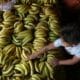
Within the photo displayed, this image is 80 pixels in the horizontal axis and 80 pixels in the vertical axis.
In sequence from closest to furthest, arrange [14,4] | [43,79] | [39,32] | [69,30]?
[69,30] → [43,79] → [39,32] → [14,4]

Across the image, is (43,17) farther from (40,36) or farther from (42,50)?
(42,50)

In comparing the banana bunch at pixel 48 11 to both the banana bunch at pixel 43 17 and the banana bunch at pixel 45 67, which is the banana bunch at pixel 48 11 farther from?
the banana bunch at pixel 45 67

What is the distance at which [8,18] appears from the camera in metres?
2.45

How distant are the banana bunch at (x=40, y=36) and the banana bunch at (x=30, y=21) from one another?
5 centimetres

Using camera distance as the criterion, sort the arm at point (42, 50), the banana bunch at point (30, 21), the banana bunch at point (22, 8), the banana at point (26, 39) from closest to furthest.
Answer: the arm at point (42, 50)
the banana at point (26, 39)
the banana bunch at point (30, 21)
the banana bunch at point (22, 8)

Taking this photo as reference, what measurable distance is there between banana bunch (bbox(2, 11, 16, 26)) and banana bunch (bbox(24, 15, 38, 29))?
10cm

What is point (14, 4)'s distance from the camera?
2580 millimetres

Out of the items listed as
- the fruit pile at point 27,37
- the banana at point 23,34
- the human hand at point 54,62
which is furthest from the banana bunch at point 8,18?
the human hand at point 54,62

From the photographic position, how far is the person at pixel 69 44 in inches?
74.7

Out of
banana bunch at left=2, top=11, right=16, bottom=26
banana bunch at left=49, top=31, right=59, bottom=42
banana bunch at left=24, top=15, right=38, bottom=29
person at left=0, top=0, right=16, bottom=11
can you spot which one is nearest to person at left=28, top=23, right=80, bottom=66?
banana bunch at left=49, top=31, right=59, bottom=42

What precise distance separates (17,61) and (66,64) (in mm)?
334

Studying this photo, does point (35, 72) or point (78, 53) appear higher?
point (78, 53)

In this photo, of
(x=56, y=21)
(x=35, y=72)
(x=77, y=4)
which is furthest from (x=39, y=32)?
(x=77, y=4)

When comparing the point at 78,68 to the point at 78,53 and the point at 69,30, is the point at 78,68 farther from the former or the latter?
the point at 69,30
